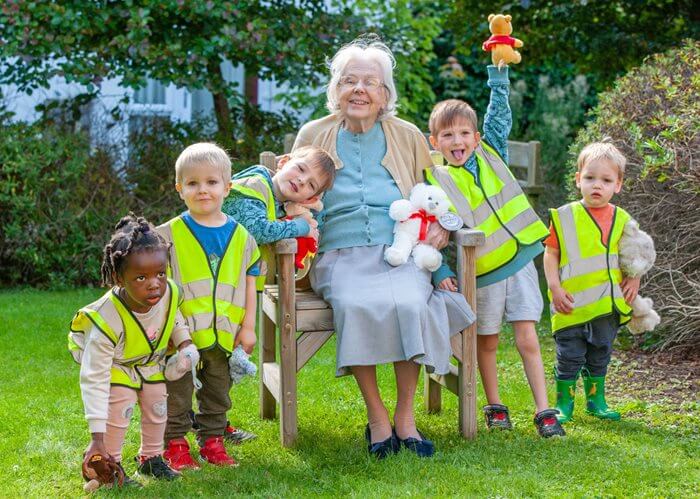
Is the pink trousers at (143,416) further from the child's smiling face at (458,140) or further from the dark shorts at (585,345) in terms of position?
the dark shorts at (585,345)

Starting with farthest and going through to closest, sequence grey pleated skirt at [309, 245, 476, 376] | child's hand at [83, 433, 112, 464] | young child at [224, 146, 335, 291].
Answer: young child at [224, 146, 335, 291] → grey pleated skirt at [309, 245, 476, 376] → child's hand at [83, 433, 112, 464]

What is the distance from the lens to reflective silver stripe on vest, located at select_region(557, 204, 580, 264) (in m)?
4.71

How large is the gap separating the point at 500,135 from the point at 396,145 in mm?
488

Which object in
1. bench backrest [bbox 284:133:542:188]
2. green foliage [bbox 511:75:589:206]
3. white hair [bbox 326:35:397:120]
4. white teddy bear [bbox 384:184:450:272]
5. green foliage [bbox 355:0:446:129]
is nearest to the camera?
white teddy bear [bbox 384:184:450:272]

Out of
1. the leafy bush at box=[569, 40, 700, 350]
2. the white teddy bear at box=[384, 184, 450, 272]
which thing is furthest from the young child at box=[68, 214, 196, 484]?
the leafy bush at box=[569, 40, 700, 350]

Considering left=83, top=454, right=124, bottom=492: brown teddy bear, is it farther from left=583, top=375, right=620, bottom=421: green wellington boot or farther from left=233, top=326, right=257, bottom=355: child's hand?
left=583, top=375, right=620, bottom=421: green wellington boot

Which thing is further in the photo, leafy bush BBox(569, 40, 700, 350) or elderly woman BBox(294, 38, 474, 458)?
leafy bush BBox(569, 40, 700, 350)

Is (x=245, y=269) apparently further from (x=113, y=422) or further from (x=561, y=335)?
(x=561, y=335)

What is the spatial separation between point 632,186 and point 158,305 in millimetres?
3154

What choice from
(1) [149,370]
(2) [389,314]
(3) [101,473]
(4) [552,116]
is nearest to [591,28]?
(4) [552,116]

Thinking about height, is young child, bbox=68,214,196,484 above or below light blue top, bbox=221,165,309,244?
below

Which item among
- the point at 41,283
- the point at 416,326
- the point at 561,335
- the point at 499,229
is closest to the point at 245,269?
the point at 416,326

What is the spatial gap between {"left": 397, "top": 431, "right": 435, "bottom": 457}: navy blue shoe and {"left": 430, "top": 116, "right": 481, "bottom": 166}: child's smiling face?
1257mm

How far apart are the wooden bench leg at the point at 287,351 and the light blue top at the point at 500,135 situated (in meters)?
0.90
